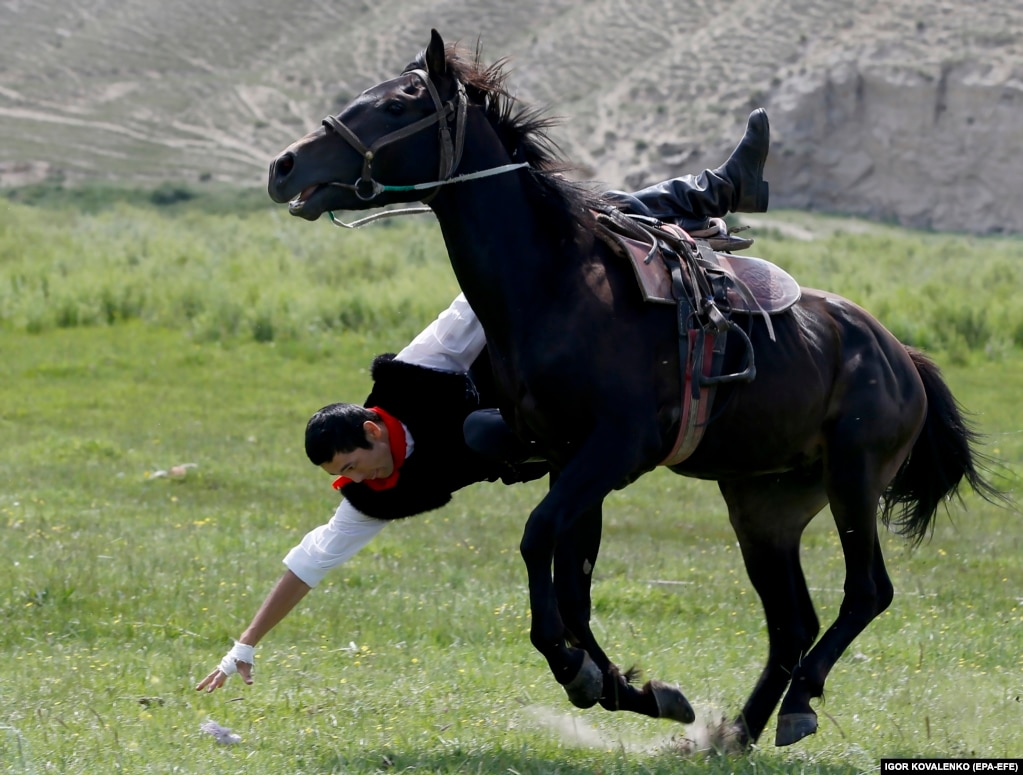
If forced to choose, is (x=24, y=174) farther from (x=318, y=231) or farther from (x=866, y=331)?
(x=866, y=331)

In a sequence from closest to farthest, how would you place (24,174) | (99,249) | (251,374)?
(251,374) → (99,249) → (24,174)

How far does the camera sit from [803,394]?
5832 millimetres

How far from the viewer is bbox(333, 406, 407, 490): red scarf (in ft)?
19.7

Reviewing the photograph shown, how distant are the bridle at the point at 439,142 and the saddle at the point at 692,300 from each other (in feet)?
2.06

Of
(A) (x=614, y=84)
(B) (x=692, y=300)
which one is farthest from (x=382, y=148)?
(A) (x=614, y=84)

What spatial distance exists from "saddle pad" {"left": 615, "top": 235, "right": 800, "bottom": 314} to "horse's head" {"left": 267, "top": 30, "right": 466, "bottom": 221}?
838 millimetres

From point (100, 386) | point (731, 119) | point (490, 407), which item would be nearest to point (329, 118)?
point (490, 407)

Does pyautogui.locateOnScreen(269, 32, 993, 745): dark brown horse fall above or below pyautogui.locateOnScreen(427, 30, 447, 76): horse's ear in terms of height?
below

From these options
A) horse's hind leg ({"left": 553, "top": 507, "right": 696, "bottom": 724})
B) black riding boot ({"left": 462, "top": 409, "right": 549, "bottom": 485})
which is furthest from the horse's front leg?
black riding boot ({"left": 462, "top": 409, "right": 549, "bottom": 485})

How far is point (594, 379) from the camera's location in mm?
5195

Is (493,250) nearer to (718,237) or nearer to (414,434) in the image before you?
(414,434)

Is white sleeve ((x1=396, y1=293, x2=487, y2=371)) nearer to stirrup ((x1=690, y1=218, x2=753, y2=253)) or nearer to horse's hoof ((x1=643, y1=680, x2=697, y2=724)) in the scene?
stirrup ((x1=690, y1=218, x2=753, y2=253))

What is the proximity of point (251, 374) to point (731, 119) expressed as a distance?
3439 centimetres

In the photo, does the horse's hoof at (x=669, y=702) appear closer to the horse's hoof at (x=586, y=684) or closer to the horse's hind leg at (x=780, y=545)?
the horse's hoof at (x=586, y=684)
